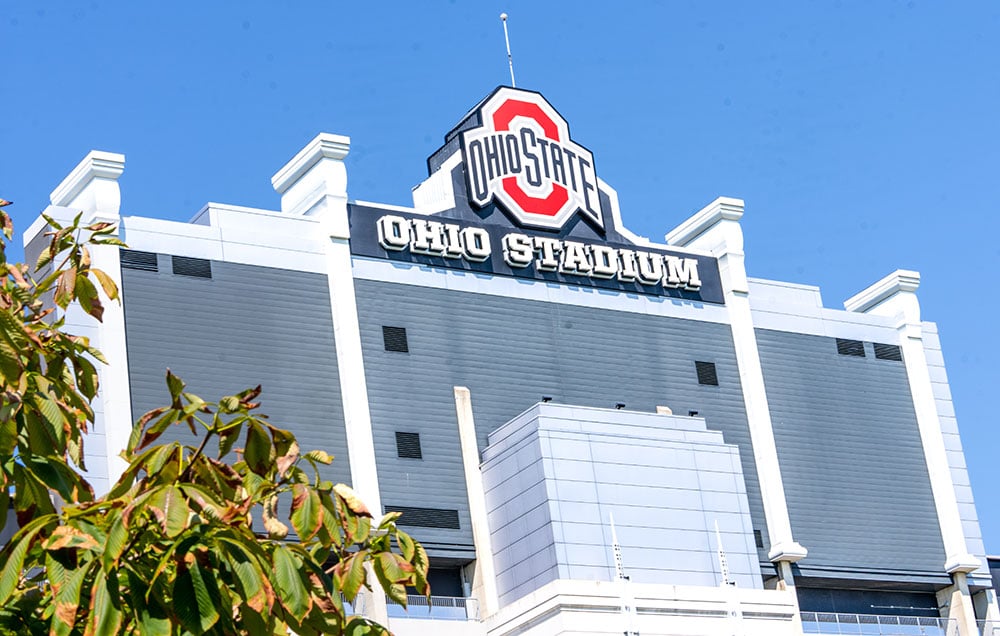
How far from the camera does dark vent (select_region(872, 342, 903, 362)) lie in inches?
2562

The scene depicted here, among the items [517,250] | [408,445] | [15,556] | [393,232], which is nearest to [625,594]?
[408,445]

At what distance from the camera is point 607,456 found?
5269 centimetres

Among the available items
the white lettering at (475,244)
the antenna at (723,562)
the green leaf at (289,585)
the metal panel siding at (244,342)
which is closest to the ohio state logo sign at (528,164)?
the white lettering at (475,244)

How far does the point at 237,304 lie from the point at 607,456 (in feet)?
42.4

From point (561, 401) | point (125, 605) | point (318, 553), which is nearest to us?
point (125, 605)

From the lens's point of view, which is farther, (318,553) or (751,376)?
(751,376)

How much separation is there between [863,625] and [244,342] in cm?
2432

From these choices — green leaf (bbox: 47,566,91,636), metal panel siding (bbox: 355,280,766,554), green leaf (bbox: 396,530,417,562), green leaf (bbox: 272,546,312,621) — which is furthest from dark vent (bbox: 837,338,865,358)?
green leaf (bbox: 47,566,91,636)

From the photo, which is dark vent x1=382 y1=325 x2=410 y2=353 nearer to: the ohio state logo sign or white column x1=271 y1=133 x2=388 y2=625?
white column x1=271 y1=133 x2=388 y2=625

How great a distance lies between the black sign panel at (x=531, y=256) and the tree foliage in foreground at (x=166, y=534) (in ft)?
137

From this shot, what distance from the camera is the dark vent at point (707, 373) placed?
2349 inches

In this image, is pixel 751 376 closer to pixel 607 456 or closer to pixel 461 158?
pixel 607 456

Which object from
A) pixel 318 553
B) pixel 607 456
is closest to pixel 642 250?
pixel 607 456

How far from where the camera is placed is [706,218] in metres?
62.4
